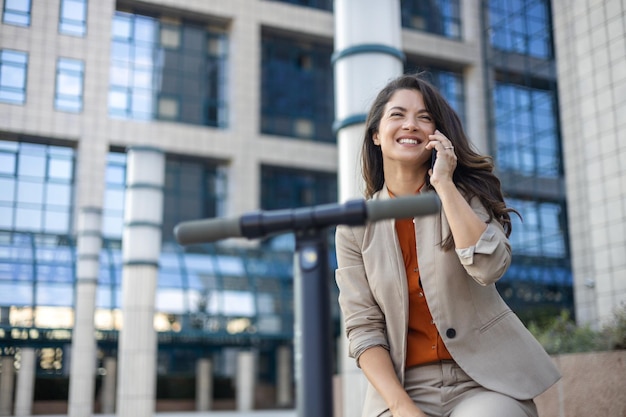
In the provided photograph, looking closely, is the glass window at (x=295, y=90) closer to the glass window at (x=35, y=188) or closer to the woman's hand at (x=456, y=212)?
the glass window at (x=35, y=188)

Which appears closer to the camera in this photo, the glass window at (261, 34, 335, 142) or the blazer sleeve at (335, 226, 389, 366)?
the blazer sleeve at (335, 226, 389, 366)

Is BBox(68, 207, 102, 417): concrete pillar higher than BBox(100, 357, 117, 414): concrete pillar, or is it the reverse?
BBox(68, 207, 102, 417): concrete pillar

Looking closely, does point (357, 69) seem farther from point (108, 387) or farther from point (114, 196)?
point (114, 196)

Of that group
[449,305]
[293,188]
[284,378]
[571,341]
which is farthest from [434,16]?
[449,305]

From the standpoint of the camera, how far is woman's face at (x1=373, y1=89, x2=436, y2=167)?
264cm

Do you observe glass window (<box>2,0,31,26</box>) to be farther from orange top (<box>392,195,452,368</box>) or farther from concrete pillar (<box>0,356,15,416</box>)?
orange top (<box>392,195,452,368</box>)

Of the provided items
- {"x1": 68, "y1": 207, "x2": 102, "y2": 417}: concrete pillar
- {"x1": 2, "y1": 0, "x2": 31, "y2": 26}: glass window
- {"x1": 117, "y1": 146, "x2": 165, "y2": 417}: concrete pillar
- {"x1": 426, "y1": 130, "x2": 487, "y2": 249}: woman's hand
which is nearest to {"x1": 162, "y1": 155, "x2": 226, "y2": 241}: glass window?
{"x1": 2, "y1": 0, "x2": 31, "y2": 26}: glass window

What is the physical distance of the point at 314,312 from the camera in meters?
1.57

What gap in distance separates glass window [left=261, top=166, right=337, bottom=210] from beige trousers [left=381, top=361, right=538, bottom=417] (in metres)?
34.5

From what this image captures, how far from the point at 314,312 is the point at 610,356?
3016 millimetres

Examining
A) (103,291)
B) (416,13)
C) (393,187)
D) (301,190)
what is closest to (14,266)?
(103,291)

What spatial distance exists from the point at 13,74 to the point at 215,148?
9.37 m

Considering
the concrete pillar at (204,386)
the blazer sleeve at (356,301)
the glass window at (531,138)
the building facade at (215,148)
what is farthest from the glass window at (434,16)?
the blazer sleeve at (356,301)

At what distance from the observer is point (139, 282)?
13.1 metres
